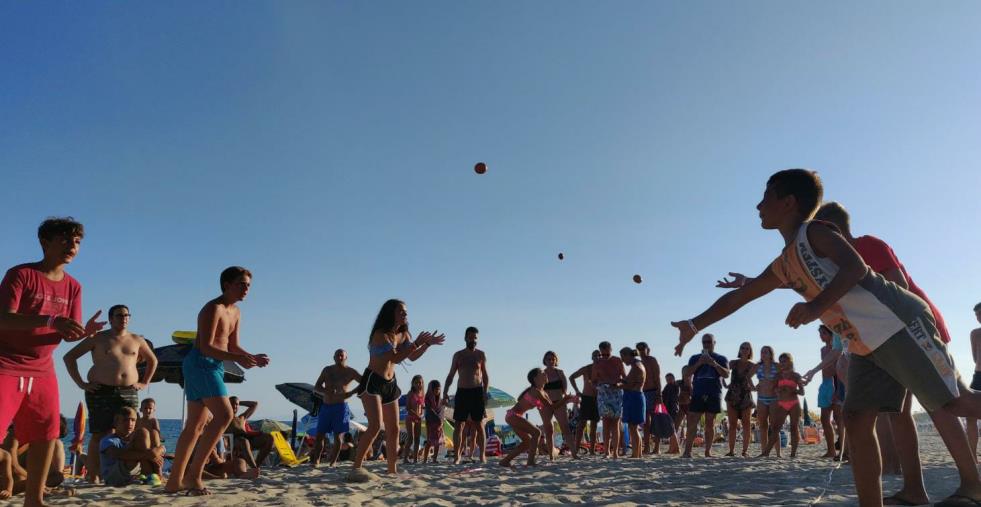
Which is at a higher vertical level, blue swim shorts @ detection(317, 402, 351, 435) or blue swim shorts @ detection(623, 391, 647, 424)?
blue swim shorts @ detection(623, 391, 647, 424)

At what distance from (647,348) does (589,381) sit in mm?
1134

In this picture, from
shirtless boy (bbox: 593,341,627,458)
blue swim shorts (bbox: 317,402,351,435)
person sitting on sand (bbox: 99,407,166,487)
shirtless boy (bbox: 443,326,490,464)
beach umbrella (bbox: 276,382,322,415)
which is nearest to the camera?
person sitting on sand (bbox: 99,407,166,487)

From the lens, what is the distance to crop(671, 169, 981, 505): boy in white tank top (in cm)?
293

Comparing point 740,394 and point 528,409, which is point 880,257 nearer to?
point 528,409

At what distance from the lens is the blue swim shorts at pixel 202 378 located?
15.5 feet

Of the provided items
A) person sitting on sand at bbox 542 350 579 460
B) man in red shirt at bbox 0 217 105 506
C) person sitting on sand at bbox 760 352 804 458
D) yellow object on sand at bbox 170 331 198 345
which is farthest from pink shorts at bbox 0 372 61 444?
yellow object on sand at bbox 170 331 198 345

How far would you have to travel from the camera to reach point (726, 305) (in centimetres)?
321

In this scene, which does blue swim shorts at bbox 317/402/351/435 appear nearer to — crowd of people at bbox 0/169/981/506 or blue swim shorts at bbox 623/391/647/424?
crowd of people at bbox 0/169/981/506

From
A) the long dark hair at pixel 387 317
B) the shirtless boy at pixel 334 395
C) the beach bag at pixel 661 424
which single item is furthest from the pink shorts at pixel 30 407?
the beach bag at pixel 661 424

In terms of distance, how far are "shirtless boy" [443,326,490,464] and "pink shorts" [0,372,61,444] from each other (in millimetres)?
6172

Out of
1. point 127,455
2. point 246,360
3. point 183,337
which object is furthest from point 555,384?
point 183,337

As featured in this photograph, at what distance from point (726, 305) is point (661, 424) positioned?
981cm

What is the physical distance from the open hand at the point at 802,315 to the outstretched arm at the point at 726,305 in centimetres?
44

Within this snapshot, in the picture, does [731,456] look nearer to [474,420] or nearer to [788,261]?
[474,420]
